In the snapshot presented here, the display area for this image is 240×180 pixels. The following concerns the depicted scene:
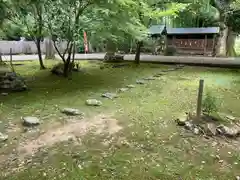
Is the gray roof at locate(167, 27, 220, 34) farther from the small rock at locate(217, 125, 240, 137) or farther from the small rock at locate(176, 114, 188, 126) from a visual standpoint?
the small rock at locate(217, 125, 240, 137)

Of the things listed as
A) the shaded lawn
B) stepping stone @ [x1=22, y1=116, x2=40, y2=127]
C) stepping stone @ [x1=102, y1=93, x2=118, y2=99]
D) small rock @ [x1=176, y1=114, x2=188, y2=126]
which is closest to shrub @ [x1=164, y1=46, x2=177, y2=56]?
the shaded lawn

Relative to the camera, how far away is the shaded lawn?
2996 millimetres

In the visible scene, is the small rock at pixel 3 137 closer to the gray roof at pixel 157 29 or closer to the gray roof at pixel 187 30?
the gray roof at pixel 187 30

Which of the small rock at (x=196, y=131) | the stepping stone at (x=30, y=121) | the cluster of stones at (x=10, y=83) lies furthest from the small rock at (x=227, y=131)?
the cluster of stones at (x=10, y=83)

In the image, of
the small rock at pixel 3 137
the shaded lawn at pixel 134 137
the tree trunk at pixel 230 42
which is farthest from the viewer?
the tree trunk at pixel 230 42

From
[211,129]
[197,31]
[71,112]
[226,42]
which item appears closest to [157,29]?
[197,31]

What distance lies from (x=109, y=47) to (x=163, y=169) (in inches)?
453

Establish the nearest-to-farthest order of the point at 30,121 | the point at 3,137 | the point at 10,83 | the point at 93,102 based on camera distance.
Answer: the point at 3,137 → the point at 30,121 → the point at 93,102 → the point at 10,83

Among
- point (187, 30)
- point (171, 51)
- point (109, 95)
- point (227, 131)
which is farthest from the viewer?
point (171, 51)

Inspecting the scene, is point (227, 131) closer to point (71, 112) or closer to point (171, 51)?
point (71, 112)

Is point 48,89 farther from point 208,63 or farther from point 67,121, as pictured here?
point 208,63

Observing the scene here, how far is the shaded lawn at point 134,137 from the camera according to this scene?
3.00 meters

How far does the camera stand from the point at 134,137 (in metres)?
3.85

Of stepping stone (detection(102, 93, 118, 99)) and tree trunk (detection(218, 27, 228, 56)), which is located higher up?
tree trunk (detection(218, 27, 228, 56))
